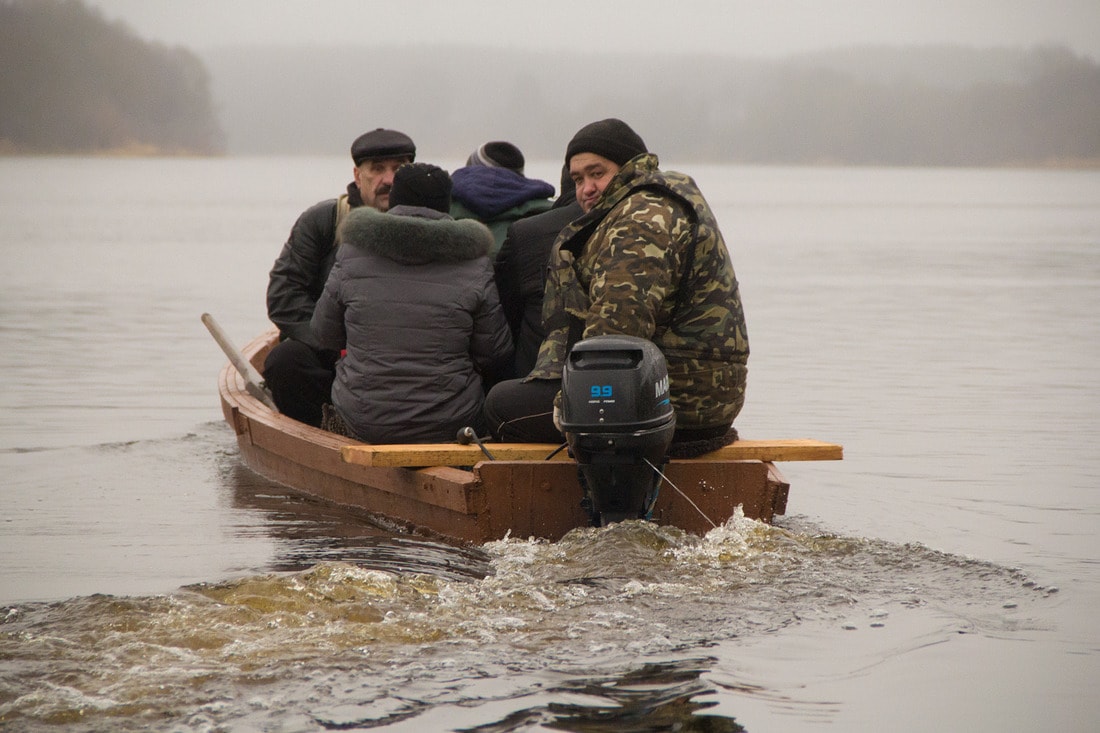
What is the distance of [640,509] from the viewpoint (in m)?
5.74

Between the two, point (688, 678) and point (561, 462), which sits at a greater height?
point (561, 462)

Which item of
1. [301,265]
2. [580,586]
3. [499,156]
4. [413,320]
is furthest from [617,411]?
[301,265]

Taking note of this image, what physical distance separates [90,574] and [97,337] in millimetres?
9591

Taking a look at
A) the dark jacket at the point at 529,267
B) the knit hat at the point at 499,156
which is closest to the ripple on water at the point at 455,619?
the dark jacket at the point at 529,267

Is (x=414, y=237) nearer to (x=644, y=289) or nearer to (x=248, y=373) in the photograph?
(x=644, y=289)

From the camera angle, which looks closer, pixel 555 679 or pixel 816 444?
pixel 555 679

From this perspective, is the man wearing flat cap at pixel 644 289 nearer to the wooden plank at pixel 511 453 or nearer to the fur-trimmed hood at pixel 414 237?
the wooden plank at pixel 511 453

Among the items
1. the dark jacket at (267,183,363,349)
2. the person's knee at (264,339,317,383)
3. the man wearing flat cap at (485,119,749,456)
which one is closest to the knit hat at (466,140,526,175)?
the dark jacket at (267,183,363,349)

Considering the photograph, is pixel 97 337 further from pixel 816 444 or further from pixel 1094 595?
pixel 1094 595

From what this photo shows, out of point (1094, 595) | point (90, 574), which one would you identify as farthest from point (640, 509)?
point (90, 574)

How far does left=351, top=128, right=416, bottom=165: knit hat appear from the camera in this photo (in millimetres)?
7602

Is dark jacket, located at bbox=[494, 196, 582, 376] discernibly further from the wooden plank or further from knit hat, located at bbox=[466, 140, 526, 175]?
knit hat, located at bbox=[466, 140, 526, 175]

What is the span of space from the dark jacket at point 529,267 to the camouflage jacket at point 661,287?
65 cm

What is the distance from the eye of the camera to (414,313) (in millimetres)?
6480
